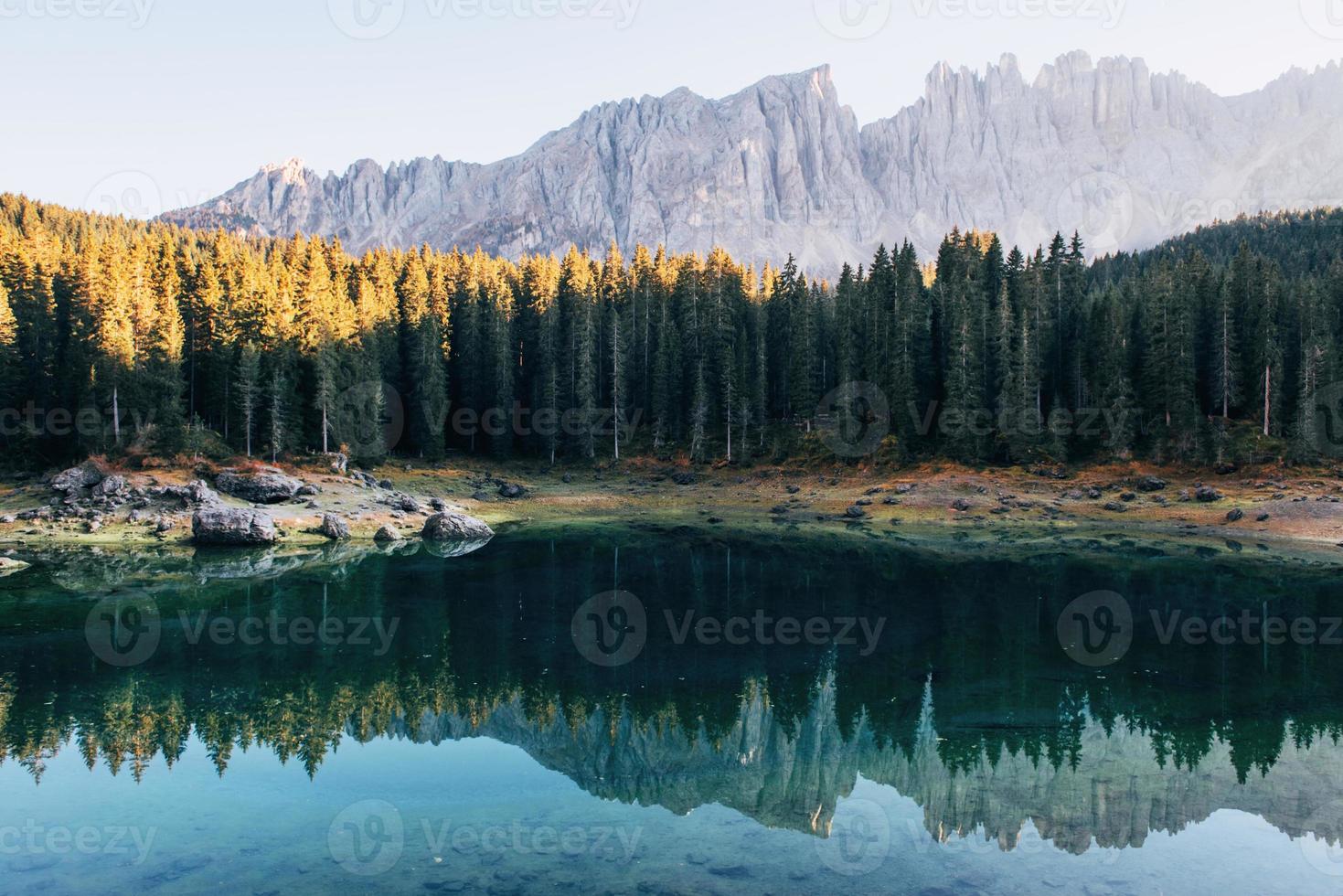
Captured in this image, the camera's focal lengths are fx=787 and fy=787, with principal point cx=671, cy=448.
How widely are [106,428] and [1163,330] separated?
316ft

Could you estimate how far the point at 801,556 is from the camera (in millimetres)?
52438

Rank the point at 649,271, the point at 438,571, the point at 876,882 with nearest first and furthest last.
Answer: the point at 876,882, the point at 438,571, the point at 649,271

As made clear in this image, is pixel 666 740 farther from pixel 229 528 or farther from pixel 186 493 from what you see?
pixel 186 493

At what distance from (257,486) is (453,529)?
15.2 m

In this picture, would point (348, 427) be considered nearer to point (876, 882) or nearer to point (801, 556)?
point (801, 556)

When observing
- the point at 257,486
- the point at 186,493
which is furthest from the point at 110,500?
the point at 257,486

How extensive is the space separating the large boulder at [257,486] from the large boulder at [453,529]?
10945mm

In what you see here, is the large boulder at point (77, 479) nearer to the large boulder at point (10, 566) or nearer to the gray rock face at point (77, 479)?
the gray rock face at point (77, 479)

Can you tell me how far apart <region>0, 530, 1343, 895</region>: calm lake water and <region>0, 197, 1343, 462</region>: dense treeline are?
1423 inches

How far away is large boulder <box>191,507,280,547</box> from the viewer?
52.6 metres

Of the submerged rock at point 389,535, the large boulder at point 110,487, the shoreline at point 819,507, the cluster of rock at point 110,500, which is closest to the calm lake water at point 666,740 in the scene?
the shoreline at point 819,507

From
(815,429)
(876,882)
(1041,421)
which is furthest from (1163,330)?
(876,882)

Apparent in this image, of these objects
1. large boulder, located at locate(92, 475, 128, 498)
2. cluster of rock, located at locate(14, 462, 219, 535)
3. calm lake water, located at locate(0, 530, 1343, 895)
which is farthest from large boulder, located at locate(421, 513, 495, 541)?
large boulder, located at locate(92, 475, 128, 498)

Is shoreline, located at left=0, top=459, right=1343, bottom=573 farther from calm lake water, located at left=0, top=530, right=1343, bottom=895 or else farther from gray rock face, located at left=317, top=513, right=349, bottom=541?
calm lake water, located at left=0, top=530, right=1343, bottom=895
